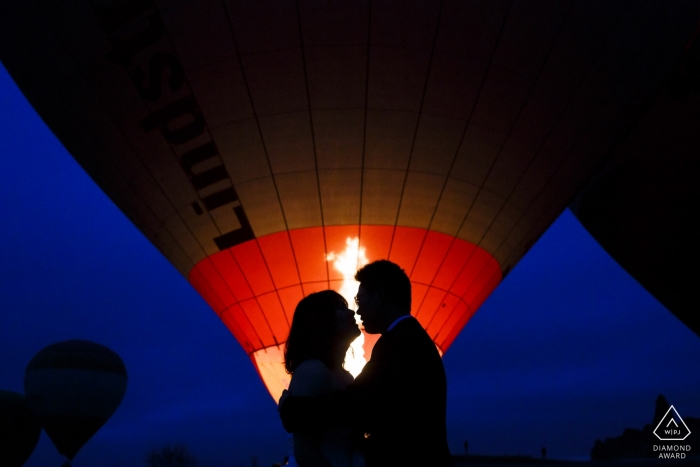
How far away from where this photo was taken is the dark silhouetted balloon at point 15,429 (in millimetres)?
21969

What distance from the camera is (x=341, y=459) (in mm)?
1940

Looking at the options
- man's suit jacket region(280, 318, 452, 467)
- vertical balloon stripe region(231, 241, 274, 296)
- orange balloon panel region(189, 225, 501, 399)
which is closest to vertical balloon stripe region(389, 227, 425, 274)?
orange balloon panel region(189, 225, 501, 399)

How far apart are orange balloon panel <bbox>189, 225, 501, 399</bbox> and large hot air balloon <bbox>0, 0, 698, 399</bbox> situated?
17mm

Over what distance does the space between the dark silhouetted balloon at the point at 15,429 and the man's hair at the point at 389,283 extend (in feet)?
73.8

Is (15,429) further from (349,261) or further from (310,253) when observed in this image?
(349,261)

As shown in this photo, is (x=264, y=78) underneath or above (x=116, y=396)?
underneath

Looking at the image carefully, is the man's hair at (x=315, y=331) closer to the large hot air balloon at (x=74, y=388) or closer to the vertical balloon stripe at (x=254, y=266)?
the vertical balloon stripe at (x=254, y=266)

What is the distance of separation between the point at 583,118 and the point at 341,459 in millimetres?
6463

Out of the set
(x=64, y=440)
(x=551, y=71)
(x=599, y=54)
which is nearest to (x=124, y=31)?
(x=551, y=71)

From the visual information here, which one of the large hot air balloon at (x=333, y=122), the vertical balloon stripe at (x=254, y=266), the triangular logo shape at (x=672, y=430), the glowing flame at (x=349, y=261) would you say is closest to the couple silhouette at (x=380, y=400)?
the large hot air balloon at (x=333, y=122)

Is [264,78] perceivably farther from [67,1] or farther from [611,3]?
[611,3]

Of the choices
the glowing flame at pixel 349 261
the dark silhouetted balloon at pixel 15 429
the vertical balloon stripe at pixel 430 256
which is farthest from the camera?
the dark silhouetted balloon at pixel 15 429

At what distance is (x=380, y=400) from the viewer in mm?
1735

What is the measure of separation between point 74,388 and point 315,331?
58.4 feet
